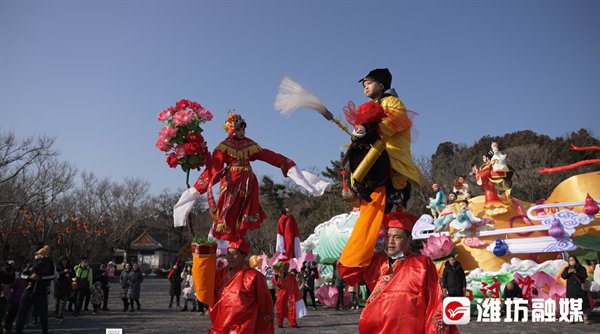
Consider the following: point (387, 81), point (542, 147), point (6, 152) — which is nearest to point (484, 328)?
point (387, 81)

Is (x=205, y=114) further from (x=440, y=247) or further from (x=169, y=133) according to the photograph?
(x=440, y=247)

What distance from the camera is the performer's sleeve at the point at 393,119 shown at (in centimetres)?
412

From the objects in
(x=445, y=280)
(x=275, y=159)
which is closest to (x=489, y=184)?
(x=445, y=280)

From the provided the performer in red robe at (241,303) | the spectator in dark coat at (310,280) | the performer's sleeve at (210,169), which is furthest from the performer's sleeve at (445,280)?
the performer in red robe at (241,303)

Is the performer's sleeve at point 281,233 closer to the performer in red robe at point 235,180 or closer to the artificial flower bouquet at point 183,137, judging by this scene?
the performer in red robe at point 235,180

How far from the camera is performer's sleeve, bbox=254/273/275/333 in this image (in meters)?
5.38

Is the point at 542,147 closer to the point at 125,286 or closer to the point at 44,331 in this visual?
the point at 125,286

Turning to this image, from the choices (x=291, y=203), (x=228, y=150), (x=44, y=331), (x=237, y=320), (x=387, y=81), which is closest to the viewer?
(x=387, y=81)

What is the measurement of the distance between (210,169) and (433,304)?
3737 millimetres

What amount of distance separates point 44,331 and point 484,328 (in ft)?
30.8

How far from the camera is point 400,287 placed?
386 cm

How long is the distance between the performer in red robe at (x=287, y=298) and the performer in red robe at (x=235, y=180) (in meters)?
6.43

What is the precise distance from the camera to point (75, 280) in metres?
15.3

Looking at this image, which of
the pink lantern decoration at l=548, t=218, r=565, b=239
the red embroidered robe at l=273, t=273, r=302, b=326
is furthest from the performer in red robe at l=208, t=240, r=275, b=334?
the pink lantern decoration at l=548, t=218, r=565, b=239
